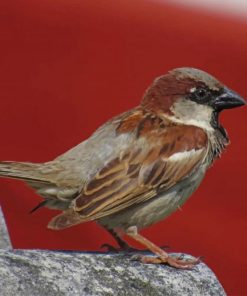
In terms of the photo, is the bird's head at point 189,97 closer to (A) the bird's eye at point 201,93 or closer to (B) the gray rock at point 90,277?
(A) the bird's eye at point 201,93

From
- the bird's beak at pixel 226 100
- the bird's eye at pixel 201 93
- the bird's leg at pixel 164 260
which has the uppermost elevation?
the bird's eye at pixel 201 93

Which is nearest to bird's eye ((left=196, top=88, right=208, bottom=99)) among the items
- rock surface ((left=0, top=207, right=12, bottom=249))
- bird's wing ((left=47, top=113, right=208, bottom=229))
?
bird's wing ((left=47, top=113, right=208, bottom=229))

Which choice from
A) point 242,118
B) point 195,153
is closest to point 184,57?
point 242,118

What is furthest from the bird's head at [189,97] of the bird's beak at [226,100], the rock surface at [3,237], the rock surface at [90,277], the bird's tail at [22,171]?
the rock surface at [90,277]

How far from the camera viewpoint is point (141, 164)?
3945 millimetres

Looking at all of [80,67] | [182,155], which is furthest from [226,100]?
[80,67]

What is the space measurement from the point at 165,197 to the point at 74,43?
4.28 feet

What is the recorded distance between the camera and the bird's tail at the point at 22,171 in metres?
3.90

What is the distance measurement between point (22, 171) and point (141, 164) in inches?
15.4

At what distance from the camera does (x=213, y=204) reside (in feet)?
17.2

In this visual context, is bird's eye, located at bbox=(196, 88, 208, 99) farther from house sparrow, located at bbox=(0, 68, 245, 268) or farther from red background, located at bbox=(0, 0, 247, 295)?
red background, located at bbox=(0, 0, 247, 295)

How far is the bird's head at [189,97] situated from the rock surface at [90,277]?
92cm

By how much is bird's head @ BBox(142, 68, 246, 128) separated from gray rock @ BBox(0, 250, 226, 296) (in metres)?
0.93

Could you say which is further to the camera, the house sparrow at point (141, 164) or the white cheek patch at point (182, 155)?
the white cheek patch at point (182, 155)
